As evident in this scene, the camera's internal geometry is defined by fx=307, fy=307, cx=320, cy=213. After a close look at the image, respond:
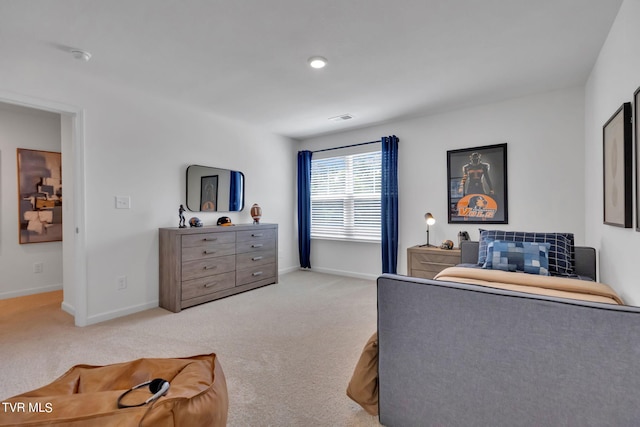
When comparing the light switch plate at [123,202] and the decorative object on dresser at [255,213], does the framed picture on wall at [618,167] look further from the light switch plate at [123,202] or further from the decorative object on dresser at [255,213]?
the light switch plate at [123,202]

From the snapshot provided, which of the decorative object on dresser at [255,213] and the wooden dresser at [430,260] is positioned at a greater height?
the decorative object on dresser at [255,213]

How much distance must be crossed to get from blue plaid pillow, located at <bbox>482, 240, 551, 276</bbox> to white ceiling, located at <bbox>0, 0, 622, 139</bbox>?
1.61m

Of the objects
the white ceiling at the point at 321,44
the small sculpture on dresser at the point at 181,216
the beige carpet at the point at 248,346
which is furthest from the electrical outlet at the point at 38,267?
the white ceiling at the point at 321,44

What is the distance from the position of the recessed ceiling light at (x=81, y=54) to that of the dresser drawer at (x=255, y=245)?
2.41m

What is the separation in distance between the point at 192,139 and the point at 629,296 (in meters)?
4.31

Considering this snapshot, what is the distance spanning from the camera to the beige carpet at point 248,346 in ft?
5.77

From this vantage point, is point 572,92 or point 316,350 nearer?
point 316,350

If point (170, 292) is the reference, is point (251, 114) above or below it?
above

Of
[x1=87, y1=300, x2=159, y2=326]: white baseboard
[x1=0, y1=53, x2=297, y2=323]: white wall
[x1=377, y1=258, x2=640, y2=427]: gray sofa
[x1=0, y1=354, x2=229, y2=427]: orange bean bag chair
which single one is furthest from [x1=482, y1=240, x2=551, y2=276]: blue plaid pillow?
[x1=87, y1=300, x2=159, y2=326]: white baseboard

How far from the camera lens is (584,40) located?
2355mm

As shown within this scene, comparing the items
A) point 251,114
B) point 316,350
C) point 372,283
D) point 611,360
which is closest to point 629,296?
point 611,360

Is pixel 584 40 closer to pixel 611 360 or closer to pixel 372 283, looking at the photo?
pixel 611 360

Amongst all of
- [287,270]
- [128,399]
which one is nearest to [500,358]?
[128,399]

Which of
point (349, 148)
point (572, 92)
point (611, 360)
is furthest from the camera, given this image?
point (349, 148)
